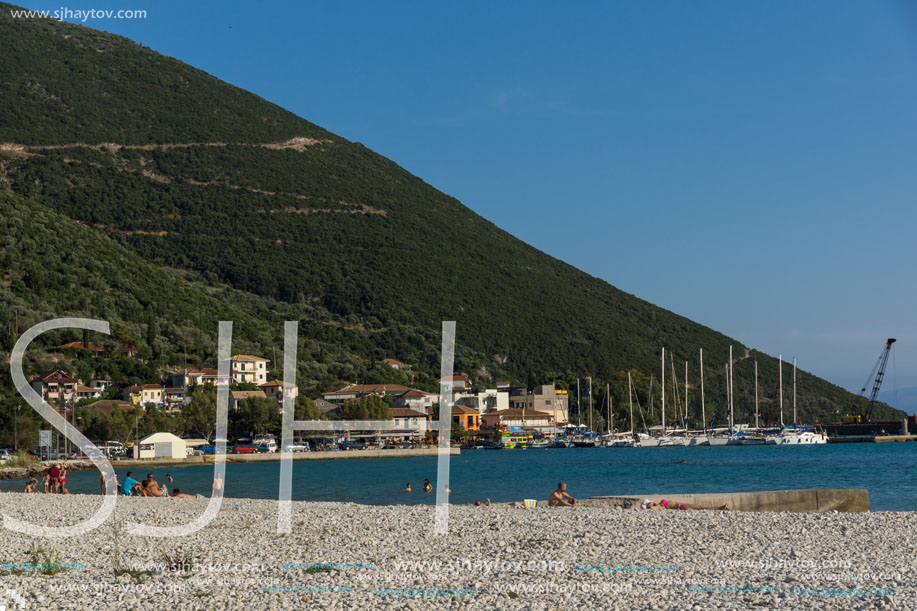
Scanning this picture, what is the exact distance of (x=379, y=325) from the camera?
120875 mm

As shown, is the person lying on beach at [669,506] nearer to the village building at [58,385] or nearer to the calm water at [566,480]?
the calm water at [566,480]

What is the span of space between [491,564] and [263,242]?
13166 centimetres

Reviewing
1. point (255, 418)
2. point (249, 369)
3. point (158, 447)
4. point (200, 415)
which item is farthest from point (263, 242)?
point (158, 447)

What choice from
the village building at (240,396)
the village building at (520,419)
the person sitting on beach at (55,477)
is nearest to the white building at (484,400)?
the village building at (520,419)

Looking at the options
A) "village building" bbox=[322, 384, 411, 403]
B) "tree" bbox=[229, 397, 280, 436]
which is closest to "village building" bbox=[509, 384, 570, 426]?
"village building" bbox=[322, 384, 411, 403]

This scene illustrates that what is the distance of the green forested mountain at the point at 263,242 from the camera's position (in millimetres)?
97500

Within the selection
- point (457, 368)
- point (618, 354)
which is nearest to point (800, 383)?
point (618, 354)

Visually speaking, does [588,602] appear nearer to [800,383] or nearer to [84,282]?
[84,282]

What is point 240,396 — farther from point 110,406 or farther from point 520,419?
point 520,419

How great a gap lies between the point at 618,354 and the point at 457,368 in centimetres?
2751

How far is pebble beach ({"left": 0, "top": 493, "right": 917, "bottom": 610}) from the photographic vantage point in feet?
31.1

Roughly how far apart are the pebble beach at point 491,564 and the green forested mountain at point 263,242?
70659 millimetres

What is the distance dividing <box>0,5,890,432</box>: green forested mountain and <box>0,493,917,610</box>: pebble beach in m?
70.7

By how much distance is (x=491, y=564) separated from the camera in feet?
38.0
